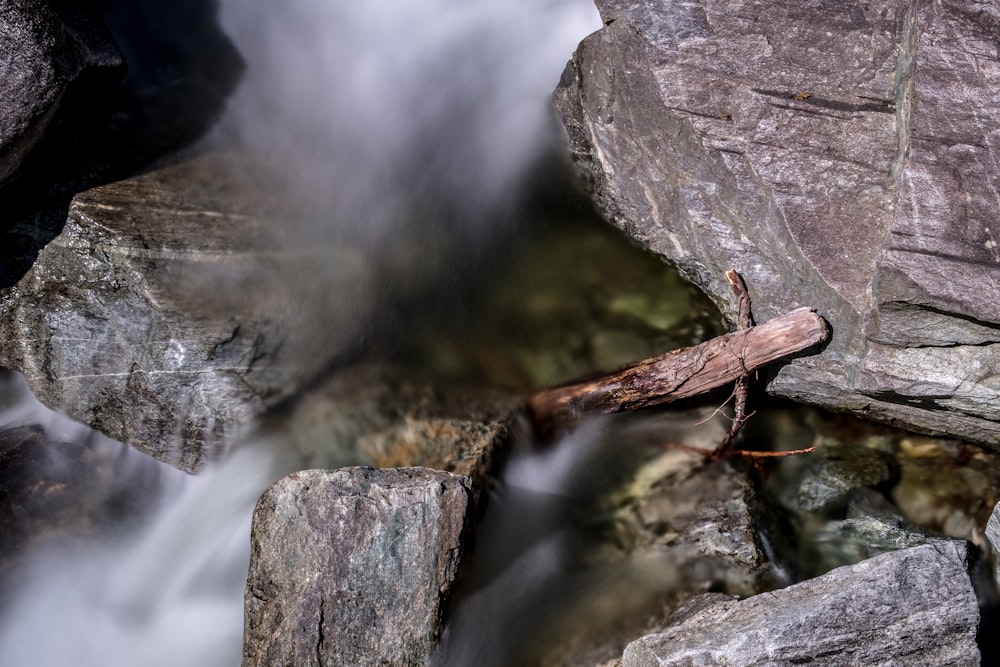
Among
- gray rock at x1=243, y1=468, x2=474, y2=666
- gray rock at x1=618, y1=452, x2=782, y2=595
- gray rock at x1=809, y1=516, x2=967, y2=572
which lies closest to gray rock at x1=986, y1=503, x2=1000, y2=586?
gray rock at x1=809, y1=516, x2=967, y2=572

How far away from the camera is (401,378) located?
408 centimetres

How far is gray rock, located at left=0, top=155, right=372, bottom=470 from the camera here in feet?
12.5

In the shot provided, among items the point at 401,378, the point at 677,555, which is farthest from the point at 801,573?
the point at 401,378

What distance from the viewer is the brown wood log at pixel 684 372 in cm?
370

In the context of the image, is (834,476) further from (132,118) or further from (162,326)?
(132,118)

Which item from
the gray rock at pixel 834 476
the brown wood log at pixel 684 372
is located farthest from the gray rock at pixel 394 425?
the gray rock at pixel 834 476

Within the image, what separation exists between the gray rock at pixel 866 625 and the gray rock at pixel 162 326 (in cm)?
238

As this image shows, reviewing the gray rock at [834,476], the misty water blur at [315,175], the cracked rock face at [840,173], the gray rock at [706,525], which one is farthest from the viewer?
the gray rock at [834,476]

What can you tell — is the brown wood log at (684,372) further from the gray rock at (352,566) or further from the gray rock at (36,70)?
the gray rock at (36,70)

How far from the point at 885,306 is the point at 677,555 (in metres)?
1.63

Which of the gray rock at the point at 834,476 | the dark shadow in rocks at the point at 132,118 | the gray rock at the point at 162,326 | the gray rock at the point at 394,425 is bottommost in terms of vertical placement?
the gray rock at the point at 834,476

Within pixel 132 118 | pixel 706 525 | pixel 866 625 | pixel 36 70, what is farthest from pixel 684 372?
pixel 132 118

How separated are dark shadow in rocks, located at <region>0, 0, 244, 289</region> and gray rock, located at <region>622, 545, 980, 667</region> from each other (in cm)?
388

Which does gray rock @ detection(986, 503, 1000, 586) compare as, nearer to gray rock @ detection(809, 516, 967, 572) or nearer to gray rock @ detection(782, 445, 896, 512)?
gray rock @ detection(809, 516, 967, 572)
